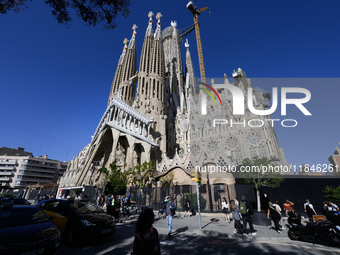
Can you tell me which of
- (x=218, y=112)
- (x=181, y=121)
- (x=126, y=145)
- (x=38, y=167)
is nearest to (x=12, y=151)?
(x=38, y=167)

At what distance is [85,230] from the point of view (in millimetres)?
5098

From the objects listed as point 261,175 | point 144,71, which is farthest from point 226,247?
point 144,71

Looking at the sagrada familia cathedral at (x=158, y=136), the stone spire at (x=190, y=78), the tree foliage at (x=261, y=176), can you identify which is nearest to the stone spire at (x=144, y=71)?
the sagrada familia cathedral at (x=158, y=136)

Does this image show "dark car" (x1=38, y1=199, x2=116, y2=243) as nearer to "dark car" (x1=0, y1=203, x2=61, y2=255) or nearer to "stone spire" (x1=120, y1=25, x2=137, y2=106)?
"dark car" (x1=0, y1=203, x2=61, y2=255)

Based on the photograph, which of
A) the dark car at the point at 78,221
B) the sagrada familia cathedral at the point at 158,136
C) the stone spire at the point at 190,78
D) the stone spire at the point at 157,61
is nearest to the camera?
the dark car at the point at 78,221

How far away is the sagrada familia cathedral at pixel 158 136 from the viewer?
25.2m

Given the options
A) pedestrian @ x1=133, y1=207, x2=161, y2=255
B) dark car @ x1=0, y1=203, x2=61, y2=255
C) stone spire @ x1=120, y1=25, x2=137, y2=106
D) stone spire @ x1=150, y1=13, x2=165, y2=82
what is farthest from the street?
stone spire @ x1=120, y1=25, x2=137, y2=106

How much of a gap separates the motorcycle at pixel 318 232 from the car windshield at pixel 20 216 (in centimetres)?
879

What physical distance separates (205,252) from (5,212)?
5606 millimetres

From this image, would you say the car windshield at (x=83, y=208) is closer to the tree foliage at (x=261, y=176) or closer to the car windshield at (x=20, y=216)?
the car windshield at (x=20, y=216)

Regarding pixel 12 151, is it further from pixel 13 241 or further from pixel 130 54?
pixel 13 241

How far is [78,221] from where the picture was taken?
5.27 metres

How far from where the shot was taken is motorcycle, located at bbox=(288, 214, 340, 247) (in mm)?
5332

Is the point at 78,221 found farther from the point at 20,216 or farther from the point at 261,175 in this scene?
the point at 261,175
